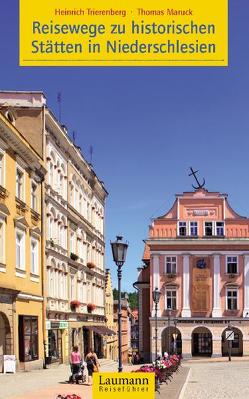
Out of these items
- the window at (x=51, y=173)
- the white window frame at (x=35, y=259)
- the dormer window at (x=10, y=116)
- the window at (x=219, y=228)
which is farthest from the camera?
the window at (x=219, y=228)

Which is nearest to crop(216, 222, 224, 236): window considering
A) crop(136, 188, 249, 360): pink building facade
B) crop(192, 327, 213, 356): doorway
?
crop(136, 188, 249, 360): pink building facade

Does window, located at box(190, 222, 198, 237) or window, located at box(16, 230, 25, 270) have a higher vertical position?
window, located at box(190, 222, 198, 237)

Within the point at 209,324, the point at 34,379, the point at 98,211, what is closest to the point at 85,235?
the point at 98,211

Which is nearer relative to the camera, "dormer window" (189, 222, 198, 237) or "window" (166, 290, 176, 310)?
"window" (166, 290, 176, 310)

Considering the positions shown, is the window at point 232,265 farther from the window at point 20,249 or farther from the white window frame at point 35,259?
the window at point 20,249

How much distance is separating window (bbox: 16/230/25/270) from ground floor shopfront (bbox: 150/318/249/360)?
111 feet

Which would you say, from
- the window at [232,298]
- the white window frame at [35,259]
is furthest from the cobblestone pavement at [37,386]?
the window at [232,298]

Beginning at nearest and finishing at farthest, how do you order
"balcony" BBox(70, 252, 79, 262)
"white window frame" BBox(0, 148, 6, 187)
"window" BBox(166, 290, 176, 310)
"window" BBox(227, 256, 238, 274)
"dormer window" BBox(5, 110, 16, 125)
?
"white window frame" BBox(0, 148, 6, 187)
"dormer window" BBox(5, 110, 16, 125)
"balcony" BBox(70, 252, 79, 262)
"window" BBox(166, 290, 176, 310)
"window" BBox(227, 256, 238, 274)

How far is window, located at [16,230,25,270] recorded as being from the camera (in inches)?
1298

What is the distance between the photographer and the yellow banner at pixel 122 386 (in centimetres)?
1225

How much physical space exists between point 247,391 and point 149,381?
1276cm

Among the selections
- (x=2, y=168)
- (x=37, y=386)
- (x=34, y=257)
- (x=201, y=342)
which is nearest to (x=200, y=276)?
(x=201, y=342)

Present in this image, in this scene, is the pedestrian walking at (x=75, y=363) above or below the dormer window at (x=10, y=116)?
below

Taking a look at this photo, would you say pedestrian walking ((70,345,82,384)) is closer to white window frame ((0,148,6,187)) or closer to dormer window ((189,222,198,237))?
white window frame ((0,148,6,187))
